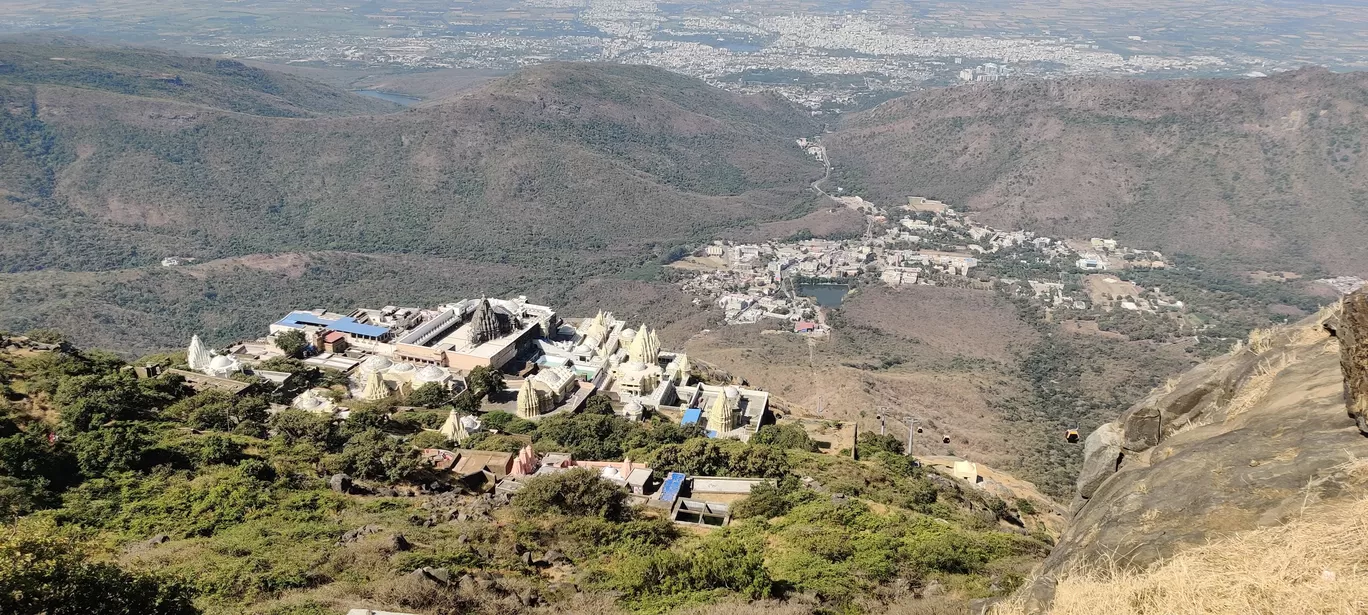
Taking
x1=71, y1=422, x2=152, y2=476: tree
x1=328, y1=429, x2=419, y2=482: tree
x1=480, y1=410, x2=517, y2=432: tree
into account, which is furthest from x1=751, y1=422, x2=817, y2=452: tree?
Answer: x1=71, y1=422, x2=152, y2=476: tree

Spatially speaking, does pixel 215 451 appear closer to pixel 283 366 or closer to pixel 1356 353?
pixel 283 366

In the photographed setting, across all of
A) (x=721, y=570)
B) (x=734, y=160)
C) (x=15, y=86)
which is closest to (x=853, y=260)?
(x=734, y=160)

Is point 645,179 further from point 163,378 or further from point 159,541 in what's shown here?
point 159,541

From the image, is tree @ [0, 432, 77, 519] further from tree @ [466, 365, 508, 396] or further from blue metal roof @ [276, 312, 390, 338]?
blue metal roof @ [276, 312, 390, 338]

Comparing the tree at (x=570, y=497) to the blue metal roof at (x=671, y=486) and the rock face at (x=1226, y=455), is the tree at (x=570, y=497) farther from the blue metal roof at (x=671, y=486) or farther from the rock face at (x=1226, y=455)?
the rock face at (x=1226, y=455)

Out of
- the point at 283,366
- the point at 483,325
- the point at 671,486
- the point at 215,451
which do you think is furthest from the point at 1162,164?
the point at 215,451

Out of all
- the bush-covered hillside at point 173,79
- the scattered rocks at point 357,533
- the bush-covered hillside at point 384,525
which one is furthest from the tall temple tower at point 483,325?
the bush-covered hillside at point 173,79
